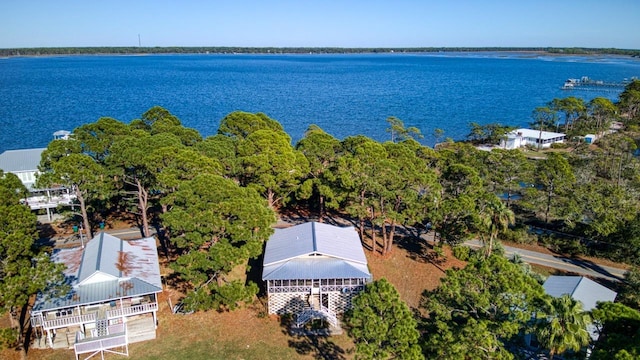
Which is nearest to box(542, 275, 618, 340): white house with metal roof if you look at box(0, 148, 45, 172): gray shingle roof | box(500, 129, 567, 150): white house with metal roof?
box(0, 148, 45, 172): gray shingle roof

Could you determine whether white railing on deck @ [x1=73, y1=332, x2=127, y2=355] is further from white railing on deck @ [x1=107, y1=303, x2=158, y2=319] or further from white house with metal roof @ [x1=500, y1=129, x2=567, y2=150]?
white house with metal roof @ [x1=500, y1=129, x2=567, y2=150]

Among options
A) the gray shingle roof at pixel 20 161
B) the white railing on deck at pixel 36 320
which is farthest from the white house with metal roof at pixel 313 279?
the gray shingle roof at pixel 20 161

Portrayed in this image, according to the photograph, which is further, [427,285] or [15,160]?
[15,160]

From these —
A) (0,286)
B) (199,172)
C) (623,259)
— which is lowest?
(623,259)

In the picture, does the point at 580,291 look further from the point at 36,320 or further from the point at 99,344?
the point at 36,320

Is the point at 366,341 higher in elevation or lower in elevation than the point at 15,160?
lower

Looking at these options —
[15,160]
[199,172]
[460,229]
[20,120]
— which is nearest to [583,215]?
[460,229]

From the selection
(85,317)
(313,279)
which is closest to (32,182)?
(85,317)

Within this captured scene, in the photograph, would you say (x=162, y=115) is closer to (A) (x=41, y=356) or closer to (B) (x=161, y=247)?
(B) (x=161, y=247)
